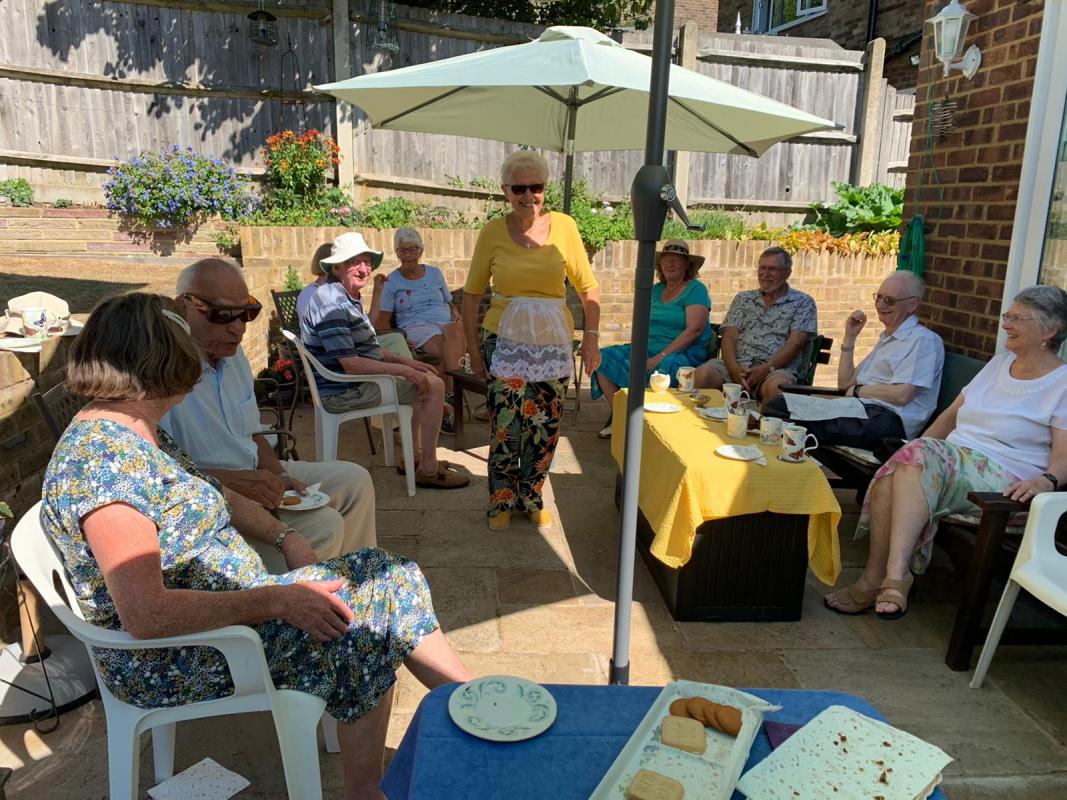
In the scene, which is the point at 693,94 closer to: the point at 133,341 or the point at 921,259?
the point at 921,259

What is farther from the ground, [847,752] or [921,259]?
[921,259]

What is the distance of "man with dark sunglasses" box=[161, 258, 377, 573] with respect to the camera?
7.36ft

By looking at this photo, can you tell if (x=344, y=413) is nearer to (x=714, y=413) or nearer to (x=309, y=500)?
(x=309, y=500)

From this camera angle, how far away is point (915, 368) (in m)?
3.56

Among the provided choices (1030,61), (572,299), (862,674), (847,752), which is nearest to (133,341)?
(847,752)

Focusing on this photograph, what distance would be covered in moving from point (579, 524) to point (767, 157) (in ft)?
23.4

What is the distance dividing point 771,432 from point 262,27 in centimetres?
742

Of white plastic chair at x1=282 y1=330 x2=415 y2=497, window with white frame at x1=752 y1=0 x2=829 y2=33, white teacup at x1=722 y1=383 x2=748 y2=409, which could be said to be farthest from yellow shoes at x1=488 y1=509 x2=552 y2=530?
window with white frame at x1=752 y1=0 x2=829 y2=33

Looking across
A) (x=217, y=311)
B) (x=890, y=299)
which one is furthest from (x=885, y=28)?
(x=217, y=311)

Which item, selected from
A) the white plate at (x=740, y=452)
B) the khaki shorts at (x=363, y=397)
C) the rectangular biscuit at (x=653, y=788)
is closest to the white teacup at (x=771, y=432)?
the white plate at (x=740, y=452)

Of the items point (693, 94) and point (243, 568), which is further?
point (693, 94)

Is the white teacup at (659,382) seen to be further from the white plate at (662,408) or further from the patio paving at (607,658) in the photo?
the patio paving at (607,658)

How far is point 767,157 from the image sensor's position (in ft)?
30.3

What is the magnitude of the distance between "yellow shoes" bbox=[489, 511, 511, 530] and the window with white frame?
12251 mm
